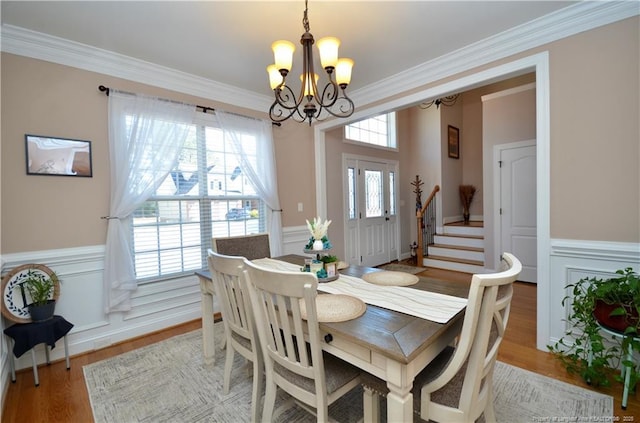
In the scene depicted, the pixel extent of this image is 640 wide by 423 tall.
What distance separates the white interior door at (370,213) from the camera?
470cm

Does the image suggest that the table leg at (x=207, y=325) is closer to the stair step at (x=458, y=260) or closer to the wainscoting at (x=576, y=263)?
the wainscoting at (x=576, y=263)

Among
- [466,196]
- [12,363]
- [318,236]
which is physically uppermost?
[466,196]

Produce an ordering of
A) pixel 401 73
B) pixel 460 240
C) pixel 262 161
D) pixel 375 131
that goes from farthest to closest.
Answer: pixel 375 131, pixel 460 240, pixel 262 161, pixel 401 73

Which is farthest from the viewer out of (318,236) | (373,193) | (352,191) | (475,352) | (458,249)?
(373,193)

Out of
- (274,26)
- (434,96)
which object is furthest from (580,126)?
(274,26)

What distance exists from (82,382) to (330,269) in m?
1.97

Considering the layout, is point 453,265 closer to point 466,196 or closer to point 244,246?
point 466,196

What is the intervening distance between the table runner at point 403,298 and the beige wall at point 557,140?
1.45m

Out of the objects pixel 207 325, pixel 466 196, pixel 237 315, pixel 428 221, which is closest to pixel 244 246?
pixel 207 325

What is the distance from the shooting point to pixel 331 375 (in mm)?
1291

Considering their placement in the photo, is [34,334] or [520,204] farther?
[520,204]

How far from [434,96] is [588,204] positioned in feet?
5.13

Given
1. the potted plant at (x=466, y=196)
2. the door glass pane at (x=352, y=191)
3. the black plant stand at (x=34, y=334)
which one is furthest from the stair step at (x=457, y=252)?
the black plant stand at (x=34, y=334)

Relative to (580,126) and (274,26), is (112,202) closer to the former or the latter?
(274,26)
